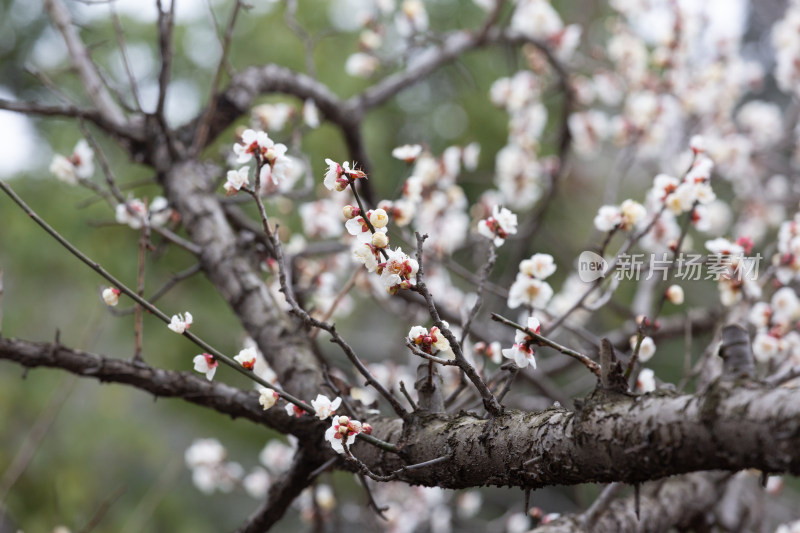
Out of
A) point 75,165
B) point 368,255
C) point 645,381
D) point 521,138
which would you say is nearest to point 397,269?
point 368,255

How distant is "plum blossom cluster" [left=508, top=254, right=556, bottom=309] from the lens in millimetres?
1275

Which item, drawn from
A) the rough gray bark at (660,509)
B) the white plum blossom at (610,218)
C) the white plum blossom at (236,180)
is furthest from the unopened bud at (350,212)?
the rough gray bark at (660,509)

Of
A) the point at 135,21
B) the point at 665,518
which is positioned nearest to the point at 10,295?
the point at 135,21

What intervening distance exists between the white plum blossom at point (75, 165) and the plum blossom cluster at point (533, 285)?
44.0 inches

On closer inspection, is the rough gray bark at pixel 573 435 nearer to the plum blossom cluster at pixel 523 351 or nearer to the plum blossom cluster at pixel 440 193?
the plum blossom cluster at pixel 523 351

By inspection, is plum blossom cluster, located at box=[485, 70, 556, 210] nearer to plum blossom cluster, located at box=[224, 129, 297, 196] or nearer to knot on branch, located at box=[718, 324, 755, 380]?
plum blossom cluster, located at box=[224, 129, 297, 196]

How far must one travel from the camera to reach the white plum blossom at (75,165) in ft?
5.24

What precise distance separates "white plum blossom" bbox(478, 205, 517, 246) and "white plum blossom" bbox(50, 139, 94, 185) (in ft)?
3.43

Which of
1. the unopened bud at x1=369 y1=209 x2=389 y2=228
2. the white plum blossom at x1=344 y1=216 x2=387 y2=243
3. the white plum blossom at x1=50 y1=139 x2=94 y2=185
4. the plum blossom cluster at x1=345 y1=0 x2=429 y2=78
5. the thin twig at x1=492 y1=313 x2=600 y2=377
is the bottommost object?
the thin twig at x1=492 y1=313 x2=600 y2=377

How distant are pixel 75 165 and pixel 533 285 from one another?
1.18 meters

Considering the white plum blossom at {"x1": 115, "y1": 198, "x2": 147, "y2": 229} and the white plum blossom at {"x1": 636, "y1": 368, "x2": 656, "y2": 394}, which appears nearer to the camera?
the white plum blossom at {"x1": 636, "y1": 368, "x2": 656, "y2": 394}

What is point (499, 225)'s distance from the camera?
4.01ft

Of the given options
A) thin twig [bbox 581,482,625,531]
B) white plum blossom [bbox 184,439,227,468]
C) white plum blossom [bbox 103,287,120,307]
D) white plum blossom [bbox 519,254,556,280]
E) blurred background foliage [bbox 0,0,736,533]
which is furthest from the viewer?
blurred background foliage [bbox 0,0,736,533]

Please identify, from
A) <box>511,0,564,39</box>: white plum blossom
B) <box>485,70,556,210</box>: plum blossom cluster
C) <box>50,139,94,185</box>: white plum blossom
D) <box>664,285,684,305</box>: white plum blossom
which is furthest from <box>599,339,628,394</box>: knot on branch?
<box>511,0,564,39</box>: white plum blossom
